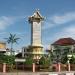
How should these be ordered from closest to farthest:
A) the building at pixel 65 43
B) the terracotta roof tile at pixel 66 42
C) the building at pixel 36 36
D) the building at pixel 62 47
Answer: the building at pixel 36 36, the building at pixel 62 47, the building at pixel 65 43, the terracotta roof tile at pixel 66 42

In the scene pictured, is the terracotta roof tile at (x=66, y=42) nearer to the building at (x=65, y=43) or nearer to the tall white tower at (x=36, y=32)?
the building at (x=65, y=43)

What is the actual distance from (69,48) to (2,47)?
194 feet

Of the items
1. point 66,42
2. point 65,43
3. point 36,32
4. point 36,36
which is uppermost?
point 66,42

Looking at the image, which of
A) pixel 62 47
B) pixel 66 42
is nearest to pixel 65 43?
pixel 66 42

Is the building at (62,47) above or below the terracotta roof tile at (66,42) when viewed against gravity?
→ below

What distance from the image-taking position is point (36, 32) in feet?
262

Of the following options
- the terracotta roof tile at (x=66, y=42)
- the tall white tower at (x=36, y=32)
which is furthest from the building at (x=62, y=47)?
the tall white tower at (x=36, y=32)

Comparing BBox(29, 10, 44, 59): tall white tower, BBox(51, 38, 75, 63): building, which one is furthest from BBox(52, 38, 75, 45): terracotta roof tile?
BBox(29, 10, 44, 59): tall white tower

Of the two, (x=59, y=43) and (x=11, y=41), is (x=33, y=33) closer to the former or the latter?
(x=11, y=41)

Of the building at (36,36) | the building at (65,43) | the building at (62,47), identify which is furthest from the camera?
the building at (65,43)

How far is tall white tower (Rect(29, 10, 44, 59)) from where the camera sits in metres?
77.9

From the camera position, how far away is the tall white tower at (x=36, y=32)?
255ft

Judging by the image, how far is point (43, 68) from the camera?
5794cm

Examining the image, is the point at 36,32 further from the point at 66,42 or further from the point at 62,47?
the point at 66,42
